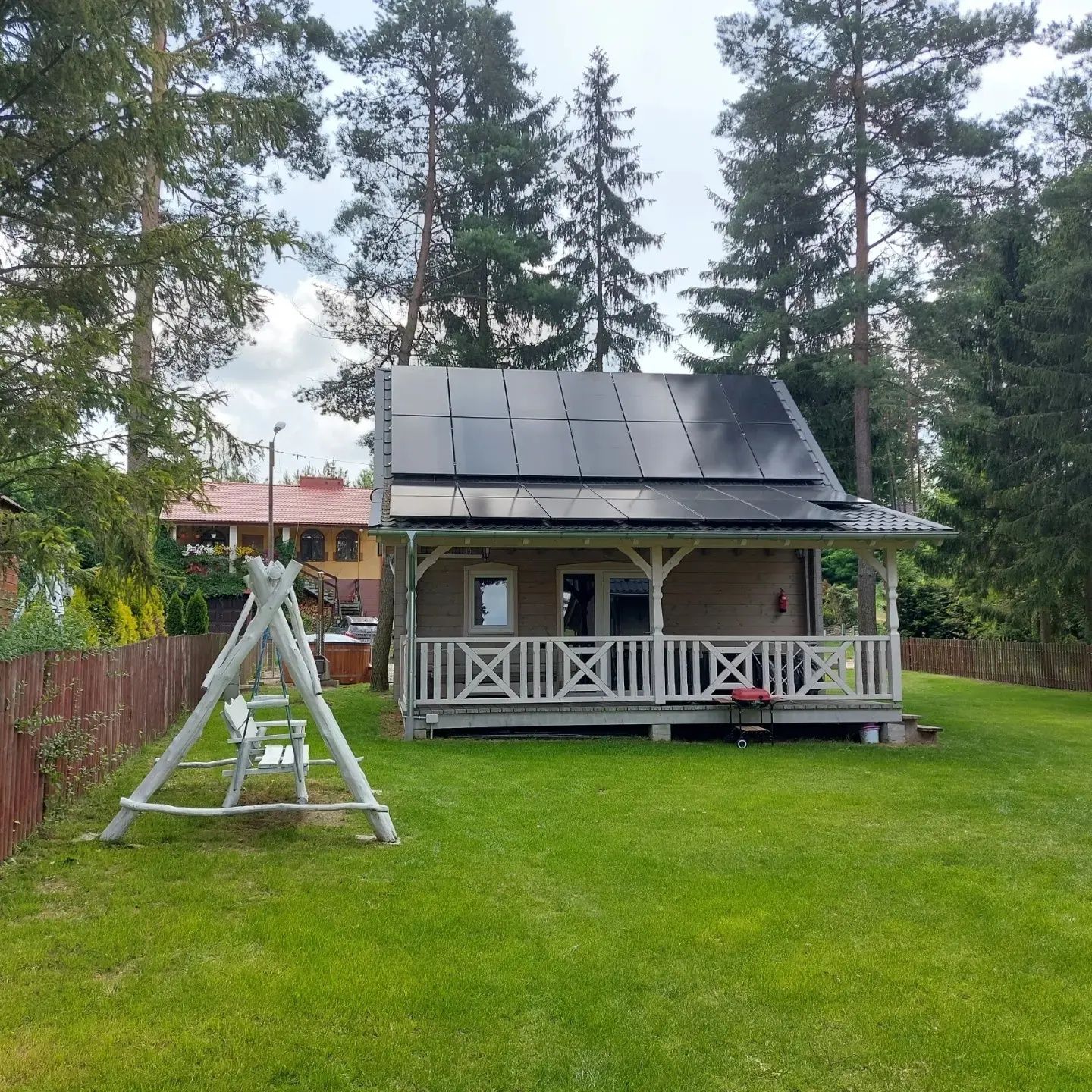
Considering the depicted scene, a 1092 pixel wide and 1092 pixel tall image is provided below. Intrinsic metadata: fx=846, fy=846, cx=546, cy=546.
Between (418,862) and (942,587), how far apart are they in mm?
26002

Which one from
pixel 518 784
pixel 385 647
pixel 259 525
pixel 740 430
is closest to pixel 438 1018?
pixel 518 784

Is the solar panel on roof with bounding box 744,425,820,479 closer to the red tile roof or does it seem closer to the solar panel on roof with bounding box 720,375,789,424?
the solar panel on roof with bounding box 720,375,789,424

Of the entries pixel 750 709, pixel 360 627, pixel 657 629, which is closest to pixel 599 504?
pixel 657 629

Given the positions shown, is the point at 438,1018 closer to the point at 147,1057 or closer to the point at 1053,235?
the point at 147,1057

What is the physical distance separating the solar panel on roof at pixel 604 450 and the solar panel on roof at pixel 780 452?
2145 mm

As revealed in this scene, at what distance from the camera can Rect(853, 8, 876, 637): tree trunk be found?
18.7 meters

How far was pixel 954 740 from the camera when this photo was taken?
11797 mm

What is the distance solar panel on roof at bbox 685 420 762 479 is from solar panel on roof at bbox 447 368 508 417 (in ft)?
10.7

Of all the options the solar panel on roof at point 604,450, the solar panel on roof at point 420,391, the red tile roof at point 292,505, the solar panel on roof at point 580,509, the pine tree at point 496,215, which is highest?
the pine tree at point 496,215

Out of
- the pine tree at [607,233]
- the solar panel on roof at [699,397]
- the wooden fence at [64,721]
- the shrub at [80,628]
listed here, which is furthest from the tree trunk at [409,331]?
the shrub at [80,628]

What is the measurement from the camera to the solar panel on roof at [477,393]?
14164mm

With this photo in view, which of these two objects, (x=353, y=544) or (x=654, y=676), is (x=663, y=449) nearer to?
(x=654, y=676)

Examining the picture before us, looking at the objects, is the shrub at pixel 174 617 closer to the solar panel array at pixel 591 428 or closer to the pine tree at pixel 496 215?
the solar panel array at pixel 591 428

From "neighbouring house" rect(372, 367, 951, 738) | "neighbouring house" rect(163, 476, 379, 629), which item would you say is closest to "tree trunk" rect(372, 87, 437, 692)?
"neighbouring house" rect(372, 367, 951, 738)
